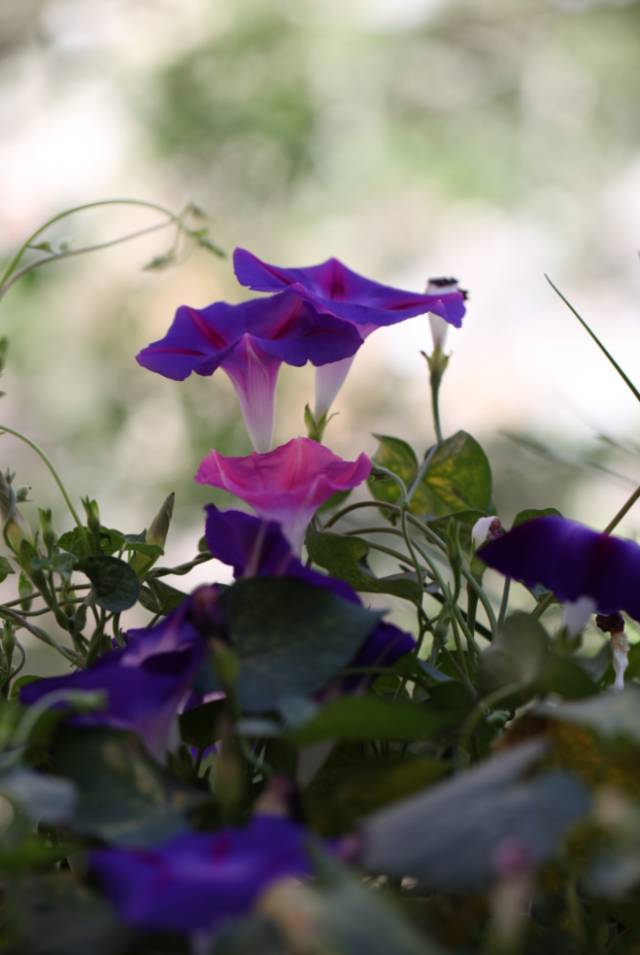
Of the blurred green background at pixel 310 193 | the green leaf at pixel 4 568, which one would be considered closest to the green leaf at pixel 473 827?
the green leaf at pixel 4 568

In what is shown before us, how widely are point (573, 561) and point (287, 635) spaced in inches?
3.2

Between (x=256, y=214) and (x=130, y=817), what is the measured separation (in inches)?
122

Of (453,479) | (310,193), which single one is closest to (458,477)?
(453,479)

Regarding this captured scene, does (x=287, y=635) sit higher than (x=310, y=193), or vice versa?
(x=287, y=635)

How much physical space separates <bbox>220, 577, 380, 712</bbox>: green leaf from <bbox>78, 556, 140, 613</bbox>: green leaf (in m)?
0.07

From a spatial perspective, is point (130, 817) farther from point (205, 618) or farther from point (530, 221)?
point (530, 221)

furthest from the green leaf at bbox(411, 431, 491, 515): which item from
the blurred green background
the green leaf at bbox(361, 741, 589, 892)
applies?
the blurred green background

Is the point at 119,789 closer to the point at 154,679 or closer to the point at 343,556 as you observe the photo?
the point at 154,679

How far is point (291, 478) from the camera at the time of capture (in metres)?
0.32

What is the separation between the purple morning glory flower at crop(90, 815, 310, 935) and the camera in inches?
6.5

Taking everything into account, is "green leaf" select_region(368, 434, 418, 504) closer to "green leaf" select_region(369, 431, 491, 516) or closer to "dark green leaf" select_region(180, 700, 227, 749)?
"green leaf" select_region(369, 431, 491, 516)

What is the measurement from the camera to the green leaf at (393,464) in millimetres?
446

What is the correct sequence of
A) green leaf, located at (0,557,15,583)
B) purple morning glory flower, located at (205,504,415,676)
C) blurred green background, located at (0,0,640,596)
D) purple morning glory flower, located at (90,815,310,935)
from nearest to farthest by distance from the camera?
purple morning glory flower, located at (90,815,310,935)
purple morning glory flower, located at (205,504,415,676)
green leaf, located at (0,557,15,583)
blurred green background, located at (0,0,640,596)

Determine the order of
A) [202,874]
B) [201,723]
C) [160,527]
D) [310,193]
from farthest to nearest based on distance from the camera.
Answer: [310,193] < [160,527] < [201,723] < [202,874]
